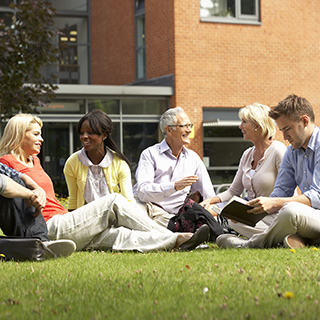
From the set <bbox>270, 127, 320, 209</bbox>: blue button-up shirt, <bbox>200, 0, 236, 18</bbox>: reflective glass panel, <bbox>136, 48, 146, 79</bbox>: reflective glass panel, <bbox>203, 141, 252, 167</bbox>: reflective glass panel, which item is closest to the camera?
<bbox>270, 127, 320, 209</bbox>: blue button-up shirt

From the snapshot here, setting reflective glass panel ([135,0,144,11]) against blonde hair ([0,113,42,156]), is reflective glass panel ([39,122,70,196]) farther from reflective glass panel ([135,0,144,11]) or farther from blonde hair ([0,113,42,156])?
blonde hair ([0,113,42,156])

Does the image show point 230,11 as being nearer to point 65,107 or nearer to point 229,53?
point 229,53

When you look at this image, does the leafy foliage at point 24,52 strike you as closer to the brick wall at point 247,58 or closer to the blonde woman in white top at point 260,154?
the brick wall at point 247,58

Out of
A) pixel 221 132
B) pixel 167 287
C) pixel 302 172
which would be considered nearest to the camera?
pixel 167 287

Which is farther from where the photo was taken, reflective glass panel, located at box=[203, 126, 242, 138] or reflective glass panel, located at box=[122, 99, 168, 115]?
reflective glass panel, located at box=[203, 126, 242, 138]

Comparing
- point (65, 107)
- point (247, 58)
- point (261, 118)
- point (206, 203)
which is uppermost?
point (247, 58)

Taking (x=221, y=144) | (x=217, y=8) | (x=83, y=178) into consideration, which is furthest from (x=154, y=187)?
(x=217, y=8)

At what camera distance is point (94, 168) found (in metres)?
6.50

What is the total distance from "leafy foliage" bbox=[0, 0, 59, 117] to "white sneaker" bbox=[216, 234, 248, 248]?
295 inches

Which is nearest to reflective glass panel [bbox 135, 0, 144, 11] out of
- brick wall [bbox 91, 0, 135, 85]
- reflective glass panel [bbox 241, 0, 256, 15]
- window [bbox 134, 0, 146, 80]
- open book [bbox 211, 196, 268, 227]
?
window [bbox 134, 0, 146, 80]

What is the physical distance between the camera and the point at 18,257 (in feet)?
15.9

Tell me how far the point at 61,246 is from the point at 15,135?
4.29 ft

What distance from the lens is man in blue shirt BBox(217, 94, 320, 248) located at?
5.25 metres

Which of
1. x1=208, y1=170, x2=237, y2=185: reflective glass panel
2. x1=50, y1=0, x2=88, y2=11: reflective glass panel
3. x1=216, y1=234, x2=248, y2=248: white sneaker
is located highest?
x1=50, y1=0, x2=88, y2=11: reflective glass panel
